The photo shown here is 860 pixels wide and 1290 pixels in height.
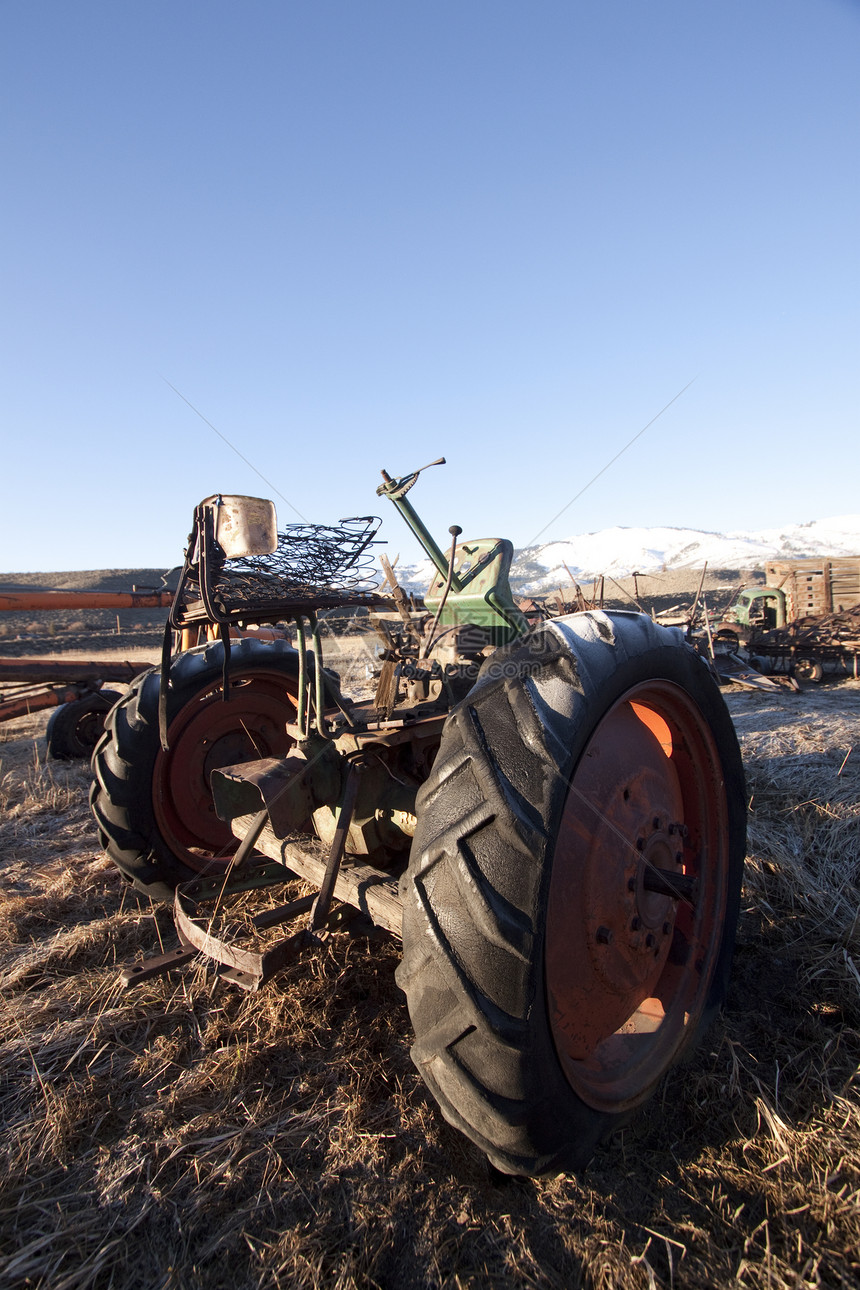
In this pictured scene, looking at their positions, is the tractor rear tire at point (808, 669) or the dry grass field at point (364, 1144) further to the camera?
the tractor rear tire at point (808, 669)

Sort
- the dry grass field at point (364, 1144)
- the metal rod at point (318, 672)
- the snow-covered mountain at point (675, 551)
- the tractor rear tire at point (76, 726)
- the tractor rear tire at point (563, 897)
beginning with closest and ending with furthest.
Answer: the tractor rear tire at point (563, 897)
the dry grass field at point (364, 1144)
the metal rod at point (318, 672)
the tractor rear tire at point (76, 726)
the snow-covered mountain at point (675, 551)

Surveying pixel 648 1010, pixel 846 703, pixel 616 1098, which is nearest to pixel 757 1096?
pixel 648 1010

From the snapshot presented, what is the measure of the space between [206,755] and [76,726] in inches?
190

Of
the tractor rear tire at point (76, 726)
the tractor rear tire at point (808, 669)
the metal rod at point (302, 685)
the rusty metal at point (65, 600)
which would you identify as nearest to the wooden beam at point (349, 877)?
the metal rod at point (302, 685)

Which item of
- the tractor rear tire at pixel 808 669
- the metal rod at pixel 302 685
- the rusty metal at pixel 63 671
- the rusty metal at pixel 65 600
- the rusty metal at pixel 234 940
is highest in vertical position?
the rusty metal at pixel 65 600

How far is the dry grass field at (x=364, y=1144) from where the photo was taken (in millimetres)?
1428

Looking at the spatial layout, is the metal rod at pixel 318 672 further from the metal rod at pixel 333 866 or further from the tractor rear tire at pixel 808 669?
the tractor rear tire at pixel 808 669

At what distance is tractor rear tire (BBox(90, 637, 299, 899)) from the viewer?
2.88m

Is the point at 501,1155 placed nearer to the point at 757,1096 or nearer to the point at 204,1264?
the point at 204,1264

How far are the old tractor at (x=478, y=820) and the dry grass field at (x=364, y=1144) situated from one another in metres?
0.25

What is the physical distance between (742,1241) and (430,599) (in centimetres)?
336

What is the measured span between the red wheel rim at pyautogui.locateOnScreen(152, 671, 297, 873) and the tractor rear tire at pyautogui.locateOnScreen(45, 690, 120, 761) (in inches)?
179

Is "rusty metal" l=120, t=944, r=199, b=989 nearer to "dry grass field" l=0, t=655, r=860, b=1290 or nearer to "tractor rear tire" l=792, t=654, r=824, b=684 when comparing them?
"dry grass field" l=0, t=655, r=860, b=1290

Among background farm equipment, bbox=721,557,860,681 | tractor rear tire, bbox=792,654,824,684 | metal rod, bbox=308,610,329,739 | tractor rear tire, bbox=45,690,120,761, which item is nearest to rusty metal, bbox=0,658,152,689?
tractor rear tire, bbox=45,690,120,761
